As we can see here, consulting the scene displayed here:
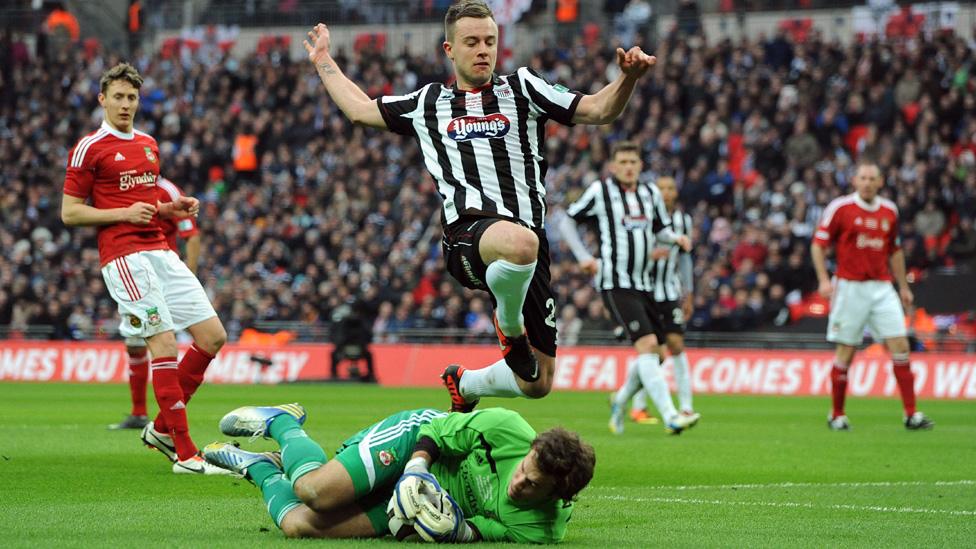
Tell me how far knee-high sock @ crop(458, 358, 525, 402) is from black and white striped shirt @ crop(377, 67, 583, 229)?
89 cm

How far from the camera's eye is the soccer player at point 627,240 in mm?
14195

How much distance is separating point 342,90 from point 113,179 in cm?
249

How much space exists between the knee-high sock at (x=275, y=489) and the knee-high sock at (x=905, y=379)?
9.95m

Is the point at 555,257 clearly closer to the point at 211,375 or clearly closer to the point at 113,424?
the point at 211,375

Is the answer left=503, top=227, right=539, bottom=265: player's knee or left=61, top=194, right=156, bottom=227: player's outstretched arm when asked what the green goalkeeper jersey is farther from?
left=61, top=194, right=156, bottom=227: player's outstretched arm

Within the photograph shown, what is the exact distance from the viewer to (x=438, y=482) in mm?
6523

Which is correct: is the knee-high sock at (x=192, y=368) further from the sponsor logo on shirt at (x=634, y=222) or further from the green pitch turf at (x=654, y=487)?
the sponsor logo on shirt at (x=634, y=222)

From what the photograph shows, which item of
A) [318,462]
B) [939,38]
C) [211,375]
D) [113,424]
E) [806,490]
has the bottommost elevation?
[211,375]

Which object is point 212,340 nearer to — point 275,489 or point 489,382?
point 489,382

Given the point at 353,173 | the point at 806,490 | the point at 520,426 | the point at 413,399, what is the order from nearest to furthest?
the point at 520,426
the point at 806,490
the point at 413,399
the point at 353,173

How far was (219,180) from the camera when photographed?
34.2 m

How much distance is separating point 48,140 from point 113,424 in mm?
22861

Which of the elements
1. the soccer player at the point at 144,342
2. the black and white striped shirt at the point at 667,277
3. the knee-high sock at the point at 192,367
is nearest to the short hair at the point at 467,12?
the knee-high sock at the point at 192,367

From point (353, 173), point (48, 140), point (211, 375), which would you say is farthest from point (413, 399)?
point (48, 140)
